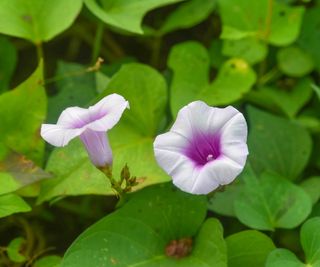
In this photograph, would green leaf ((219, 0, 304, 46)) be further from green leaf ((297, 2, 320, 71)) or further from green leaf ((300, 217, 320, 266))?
green leaf ((300, 217, 320, 266))

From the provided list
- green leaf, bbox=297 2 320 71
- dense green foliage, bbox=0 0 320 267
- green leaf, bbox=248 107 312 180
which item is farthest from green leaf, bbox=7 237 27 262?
green leaf, bbox=297 2 320 71

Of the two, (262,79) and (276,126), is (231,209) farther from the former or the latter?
(262,79)

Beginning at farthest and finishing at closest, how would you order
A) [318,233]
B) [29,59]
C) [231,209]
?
[29,59] → [231,209] → [318,233]

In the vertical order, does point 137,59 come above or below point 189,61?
below

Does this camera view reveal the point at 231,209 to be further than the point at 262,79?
No

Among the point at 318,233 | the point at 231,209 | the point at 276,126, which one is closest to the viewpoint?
the point at 318,233

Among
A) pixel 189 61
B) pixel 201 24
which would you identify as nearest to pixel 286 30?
pixel 189 61
